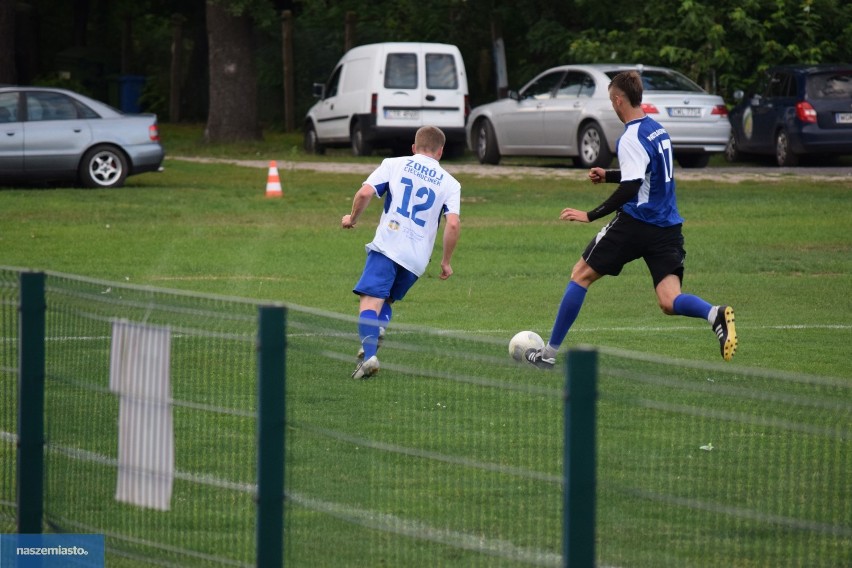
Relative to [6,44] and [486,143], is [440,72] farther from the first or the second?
[6,44]

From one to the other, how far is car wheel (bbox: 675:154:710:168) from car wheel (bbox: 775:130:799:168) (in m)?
1.18

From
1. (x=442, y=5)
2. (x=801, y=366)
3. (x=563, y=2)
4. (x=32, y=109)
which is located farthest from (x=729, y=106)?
(x=801, y=366)

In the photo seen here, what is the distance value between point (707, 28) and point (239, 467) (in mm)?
24549

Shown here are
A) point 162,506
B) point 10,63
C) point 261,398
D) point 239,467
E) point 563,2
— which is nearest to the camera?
point 261,398

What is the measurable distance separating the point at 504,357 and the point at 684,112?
2036 centimetres

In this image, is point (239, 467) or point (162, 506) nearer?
point (162, 506)

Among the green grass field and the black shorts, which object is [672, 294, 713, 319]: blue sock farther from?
the green grass field

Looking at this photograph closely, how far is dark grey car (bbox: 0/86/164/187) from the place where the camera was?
70.0ft

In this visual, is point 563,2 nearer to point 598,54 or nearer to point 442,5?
point 442,5

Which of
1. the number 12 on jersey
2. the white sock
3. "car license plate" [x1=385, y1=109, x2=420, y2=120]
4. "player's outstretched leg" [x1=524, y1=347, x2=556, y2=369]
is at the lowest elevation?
"player's outstretched leg" [x1=524, y1=347, x2=556, y2=369]

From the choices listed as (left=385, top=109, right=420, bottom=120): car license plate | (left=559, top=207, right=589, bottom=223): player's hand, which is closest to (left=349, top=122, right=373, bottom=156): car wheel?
(left=385, top=109, right=420, bottom=120): car license plate

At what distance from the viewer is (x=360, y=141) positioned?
96.9ft

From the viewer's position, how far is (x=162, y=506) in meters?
4.80

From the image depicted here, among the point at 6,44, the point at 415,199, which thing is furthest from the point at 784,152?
the point at 415,199
